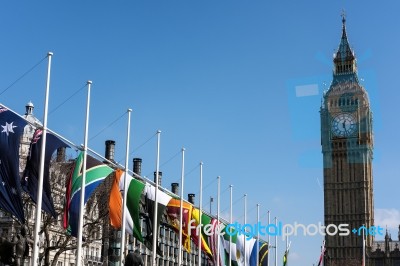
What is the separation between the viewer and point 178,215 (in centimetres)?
4825

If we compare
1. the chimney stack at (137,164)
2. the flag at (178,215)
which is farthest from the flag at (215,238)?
the chimney stack at (137,164)

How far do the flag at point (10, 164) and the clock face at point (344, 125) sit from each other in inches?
5046

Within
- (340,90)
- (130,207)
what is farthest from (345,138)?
(130,207)

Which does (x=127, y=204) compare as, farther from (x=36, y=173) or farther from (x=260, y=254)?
(x=260, y=254)

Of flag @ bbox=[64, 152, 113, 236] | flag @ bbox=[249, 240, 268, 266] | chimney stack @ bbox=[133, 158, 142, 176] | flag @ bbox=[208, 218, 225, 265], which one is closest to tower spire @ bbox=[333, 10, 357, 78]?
chimney stack @ bbox=[133, 158, 142, 176]

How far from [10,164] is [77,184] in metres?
5.87

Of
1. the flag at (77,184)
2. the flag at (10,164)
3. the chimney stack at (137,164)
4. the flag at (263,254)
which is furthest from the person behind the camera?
the chimney stack at (137,164)

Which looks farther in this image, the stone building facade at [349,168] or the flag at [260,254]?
the stone building facade at [349,168]

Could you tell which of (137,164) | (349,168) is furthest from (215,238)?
(349,168)

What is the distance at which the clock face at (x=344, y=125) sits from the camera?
152750 mm

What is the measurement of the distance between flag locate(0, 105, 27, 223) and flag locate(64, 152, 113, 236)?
202 inches

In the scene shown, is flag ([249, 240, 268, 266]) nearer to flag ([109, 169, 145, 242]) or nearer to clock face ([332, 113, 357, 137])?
flag ([109, 169, 145, 242])

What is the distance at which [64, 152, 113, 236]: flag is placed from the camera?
34.6m

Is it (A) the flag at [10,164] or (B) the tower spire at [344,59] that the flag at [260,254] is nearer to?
(A) the flag at [10,164]
